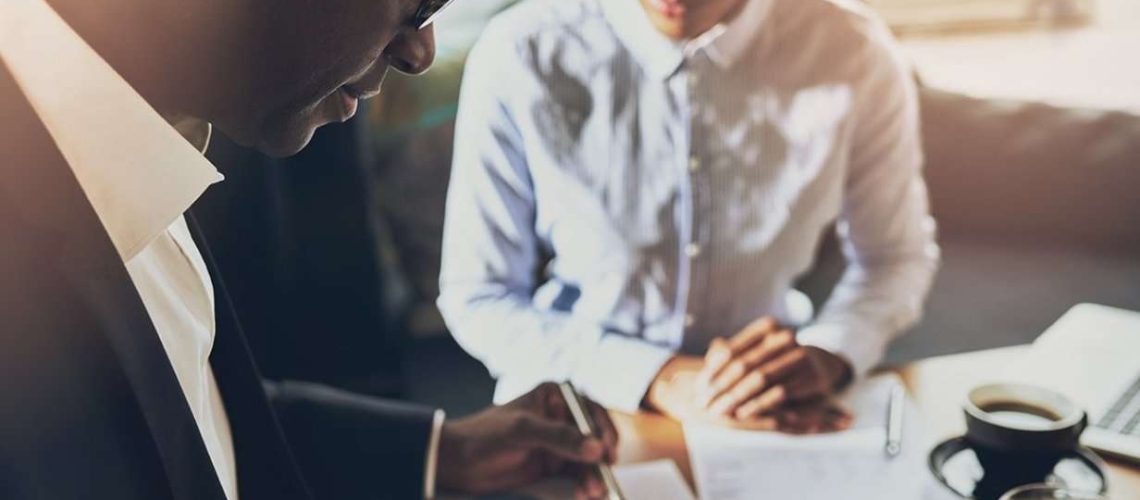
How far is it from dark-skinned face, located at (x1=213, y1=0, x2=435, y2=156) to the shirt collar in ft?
0.15

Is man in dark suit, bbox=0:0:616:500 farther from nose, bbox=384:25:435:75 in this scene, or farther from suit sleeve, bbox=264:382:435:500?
suit sleeve, bbox=264:382:435:500

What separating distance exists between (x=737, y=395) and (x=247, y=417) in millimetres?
443

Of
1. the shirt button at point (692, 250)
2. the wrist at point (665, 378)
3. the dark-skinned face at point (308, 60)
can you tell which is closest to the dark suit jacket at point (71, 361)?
the dark-skinned face at point (308, 60)

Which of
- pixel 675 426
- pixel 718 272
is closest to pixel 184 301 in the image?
pixel 675 426

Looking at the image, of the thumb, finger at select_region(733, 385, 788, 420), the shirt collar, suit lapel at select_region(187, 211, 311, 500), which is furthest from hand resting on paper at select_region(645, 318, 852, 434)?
the shirt collar

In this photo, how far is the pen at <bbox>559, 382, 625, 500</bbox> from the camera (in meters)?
0.86

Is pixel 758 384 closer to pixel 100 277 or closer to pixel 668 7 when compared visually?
pixel 668 7

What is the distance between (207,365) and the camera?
76cm

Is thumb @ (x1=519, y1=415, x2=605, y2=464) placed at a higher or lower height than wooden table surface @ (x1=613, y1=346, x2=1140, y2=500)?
higher

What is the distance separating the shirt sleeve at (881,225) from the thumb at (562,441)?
0.29 meters

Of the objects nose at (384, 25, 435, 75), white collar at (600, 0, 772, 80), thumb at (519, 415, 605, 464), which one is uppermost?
nose at (384, 25, 435, 75)

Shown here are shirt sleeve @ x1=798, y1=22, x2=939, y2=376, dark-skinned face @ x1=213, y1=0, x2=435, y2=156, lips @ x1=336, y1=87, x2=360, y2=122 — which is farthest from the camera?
shirt sleeve @ x1=798, y1=22, x2=939, y2=376

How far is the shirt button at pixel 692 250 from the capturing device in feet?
3.53

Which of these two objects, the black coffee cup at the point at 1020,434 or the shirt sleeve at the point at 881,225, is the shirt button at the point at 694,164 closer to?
the shirt sleeve at the point at 881,225
